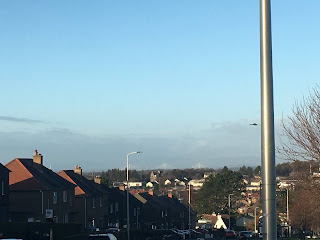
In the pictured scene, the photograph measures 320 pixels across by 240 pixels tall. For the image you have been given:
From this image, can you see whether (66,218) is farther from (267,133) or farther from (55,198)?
→ (267,133)

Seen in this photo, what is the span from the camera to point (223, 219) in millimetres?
113625

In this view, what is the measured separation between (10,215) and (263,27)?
5326 cm

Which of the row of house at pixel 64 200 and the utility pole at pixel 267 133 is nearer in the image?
the utility pole at pixel 267 133

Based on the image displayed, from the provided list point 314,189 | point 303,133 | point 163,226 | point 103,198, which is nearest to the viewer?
point 303,133

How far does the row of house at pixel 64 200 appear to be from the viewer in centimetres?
5931

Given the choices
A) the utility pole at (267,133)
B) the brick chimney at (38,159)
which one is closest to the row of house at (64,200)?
the brick chimney at (38,159)

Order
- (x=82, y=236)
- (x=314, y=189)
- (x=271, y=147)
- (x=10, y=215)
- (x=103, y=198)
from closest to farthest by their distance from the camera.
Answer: (x=271, y=147)
(x=314, y=189)
(x=82, y=236)
(x=10, y=215)
(x=103, y=198)

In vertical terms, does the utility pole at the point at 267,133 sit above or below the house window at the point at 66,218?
above

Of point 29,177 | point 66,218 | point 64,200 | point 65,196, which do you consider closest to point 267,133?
point 29,177

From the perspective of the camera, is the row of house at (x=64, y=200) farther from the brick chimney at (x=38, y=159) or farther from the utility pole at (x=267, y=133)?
the utility pole at (x=267, y=133)

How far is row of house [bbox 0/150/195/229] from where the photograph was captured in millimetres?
59312

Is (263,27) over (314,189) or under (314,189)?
over

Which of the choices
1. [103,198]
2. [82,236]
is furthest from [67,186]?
[82,236]

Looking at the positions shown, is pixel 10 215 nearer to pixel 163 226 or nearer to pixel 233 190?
pixel 163 226
